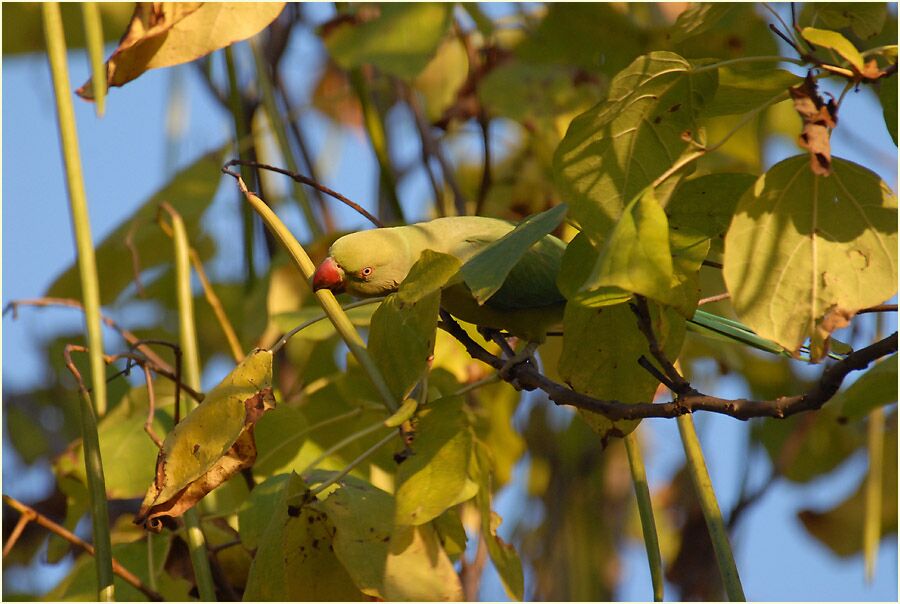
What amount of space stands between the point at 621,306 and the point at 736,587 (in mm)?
323

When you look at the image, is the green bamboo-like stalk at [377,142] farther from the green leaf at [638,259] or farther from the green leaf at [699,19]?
the green leaf at [638,259]

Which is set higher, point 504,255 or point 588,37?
point 588,37

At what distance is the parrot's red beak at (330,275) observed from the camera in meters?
1.39

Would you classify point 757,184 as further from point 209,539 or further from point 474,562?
point 474,562

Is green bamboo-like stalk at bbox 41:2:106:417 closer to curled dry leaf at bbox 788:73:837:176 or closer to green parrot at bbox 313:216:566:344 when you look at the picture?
green parrot at bbox 313:216:566:344

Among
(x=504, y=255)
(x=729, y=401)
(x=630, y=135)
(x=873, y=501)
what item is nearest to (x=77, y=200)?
(x=504, y=255)

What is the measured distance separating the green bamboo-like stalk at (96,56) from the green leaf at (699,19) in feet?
2.20

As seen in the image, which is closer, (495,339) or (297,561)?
(297,561)

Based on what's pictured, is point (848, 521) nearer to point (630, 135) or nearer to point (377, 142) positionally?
point (377, 142)

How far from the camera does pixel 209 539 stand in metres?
1.52

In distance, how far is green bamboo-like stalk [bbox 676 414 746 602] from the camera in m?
1.08

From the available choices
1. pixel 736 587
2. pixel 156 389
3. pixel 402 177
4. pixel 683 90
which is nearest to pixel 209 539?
pixel 156 389

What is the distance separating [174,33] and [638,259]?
691 mm

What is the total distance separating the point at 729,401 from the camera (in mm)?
960
